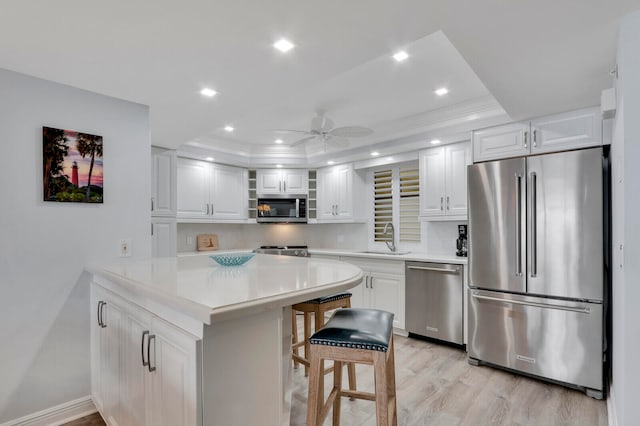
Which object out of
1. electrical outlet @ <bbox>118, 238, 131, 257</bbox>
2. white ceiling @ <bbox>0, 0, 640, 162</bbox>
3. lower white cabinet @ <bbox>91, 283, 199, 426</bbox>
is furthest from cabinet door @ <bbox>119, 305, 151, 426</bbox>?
white ceiling @ <bbox>0, 0, 640, 162</bbox>

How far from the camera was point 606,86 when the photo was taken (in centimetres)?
217

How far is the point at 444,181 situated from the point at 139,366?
129 inches

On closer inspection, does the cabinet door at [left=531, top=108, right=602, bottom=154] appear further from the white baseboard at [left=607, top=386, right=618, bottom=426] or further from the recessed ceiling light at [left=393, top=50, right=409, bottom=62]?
the white baseboard at [left=607, top=386, right=618, bottom=426]

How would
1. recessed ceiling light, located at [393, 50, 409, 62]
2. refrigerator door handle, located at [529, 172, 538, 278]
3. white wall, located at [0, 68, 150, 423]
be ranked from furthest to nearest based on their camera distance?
refrigerator door handle, located at [529, 172, 538, 278] < recessed ceiling light, located at [393, 50, 409, 62] < white wall, located at [0, 68, 150, 423]

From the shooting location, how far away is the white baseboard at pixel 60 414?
205 centimetres

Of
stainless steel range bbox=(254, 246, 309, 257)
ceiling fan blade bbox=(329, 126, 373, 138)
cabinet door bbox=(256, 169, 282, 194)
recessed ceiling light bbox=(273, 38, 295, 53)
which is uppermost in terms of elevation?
recessed ceiling light bbox=(273, 38, 295, 53)

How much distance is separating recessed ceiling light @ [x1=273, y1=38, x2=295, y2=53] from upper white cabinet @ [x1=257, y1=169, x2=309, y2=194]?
3379mm

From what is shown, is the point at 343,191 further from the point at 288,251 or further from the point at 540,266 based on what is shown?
the point at 540,266

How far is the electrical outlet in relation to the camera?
2.46 meters

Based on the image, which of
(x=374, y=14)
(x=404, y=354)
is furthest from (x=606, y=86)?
(x=404, y=354)

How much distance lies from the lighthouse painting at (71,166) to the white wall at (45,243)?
0.13 ft

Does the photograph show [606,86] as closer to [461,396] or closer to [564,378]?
[564,378]

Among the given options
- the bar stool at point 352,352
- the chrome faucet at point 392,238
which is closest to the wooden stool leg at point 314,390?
the bar stool at point 352,352

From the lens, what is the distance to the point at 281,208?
5.04 meters
